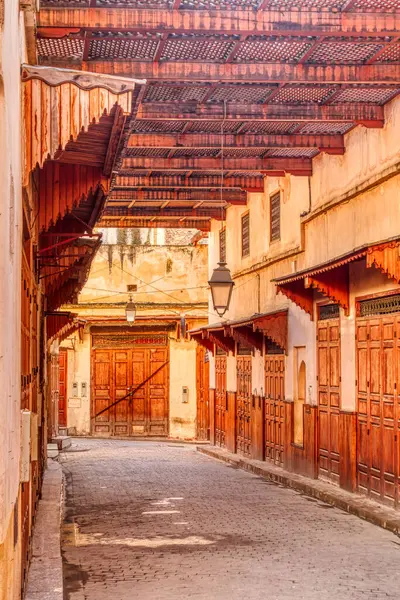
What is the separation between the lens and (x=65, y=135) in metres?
6.55

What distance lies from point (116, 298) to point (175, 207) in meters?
8.47

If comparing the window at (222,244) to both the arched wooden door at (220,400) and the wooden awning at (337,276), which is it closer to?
the arched wooden door at (220,400)

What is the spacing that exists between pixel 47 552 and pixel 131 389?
23.6 meters

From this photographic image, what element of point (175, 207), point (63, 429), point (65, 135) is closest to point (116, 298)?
point (63, 429)

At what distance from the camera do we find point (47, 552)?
1067 centimetres

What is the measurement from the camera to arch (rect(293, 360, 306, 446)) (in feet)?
63.7

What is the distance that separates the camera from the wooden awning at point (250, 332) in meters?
19.9

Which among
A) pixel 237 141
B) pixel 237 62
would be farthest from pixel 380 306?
pixel 237 62

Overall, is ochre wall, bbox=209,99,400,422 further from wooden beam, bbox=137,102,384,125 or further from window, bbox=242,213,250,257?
wooden beam, bbox=137,102,384,125

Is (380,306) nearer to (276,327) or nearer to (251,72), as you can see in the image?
(251,72)

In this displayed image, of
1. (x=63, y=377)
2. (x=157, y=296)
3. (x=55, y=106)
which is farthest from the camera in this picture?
(x=63, y=377)

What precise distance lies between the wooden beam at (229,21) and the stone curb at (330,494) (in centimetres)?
603

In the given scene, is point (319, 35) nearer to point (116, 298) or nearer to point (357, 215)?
point (357, 215)

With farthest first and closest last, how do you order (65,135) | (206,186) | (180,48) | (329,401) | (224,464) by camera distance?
(224,464) < (206,186) < (329,401) < (180,48) < (65,135)
